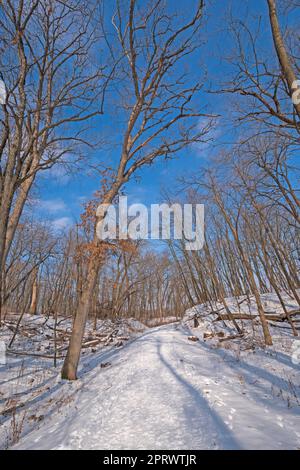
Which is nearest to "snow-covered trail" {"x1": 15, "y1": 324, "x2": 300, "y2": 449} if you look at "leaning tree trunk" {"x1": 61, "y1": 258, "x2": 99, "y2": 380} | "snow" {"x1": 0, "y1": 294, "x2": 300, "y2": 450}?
"snow" {"x1": 0, "y1": 294, "x2": 300, "y2": 450}

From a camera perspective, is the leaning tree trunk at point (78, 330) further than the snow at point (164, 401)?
Yes

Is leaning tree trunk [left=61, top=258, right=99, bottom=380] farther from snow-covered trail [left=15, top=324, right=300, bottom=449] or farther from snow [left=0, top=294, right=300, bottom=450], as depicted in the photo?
snow-covered trail [left=15, top=324, right=300, bottom=449]

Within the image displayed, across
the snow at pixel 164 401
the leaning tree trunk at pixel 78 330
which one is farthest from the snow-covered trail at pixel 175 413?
the leaning tree trunk at pixel 78 330

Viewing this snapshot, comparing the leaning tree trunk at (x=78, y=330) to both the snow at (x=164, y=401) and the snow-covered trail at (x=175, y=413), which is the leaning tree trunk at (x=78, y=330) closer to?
the snow at (x=164, y=401)

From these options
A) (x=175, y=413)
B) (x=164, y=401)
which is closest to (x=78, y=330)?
(x=164, y=401)

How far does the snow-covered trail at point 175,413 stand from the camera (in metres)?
2.91

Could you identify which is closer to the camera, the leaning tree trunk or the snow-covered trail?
the snow-covered trail

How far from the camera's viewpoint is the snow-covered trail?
2908 mm

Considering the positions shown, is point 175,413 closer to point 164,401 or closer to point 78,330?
point 164,401

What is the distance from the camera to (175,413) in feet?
12.2
